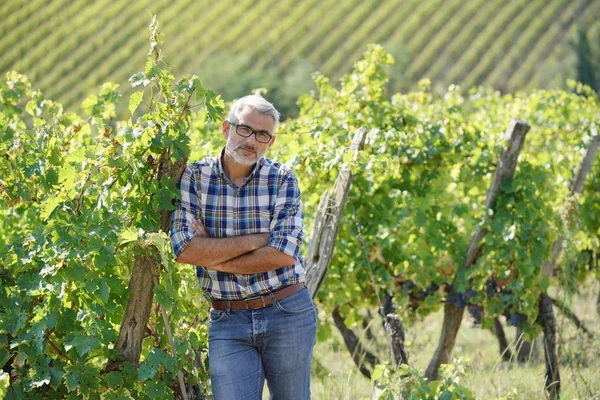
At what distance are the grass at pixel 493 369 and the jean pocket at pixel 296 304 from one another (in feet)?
1.89

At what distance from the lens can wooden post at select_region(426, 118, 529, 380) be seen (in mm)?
4648

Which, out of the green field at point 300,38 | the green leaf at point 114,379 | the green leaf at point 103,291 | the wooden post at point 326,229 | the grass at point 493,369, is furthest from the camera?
the green field at point 300,38

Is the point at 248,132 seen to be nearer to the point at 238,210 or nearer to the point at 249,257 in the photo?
the point at 238,210

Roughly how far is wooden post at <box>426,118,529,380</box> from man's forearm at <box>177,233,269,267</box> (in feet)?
8.35

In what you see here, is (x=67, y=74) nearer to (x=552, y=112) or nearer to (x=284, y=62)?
(x=284, y=62)

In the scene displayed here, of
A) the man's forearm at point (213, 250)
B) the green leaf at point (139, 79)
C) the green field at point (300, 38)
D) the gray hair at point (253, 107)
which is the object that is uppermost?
the green field at point (300, 38)

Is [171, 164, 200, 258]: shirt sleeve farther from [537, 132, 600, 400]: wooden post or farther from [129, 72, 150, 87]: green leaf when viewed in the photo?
[537, 132, 600, 400]: wooden post

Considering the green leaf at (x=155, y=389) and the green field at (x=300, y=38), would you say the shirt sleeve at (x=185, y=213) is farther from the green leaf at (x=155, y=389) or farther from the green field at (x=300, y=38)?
the green field at (x=300, y=38)

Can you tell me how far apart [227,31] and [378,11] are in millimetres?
5548

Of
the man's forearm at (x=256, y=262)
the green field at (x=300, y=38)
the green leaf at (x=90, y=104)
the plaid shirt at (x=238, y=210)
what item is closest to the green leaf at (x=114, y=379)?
the plaid shirt at (x=238, y=210)

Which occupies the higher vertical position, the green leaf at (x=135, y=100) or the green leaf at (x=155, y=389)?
the green leaf at (x=135, y=100)

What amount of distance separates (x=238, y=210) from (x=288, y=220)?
0.18 metres

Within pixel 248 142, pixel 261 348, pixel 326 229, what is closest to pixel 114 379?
pixel 261 348

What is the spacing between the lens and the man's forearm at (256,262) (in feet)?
8.51
